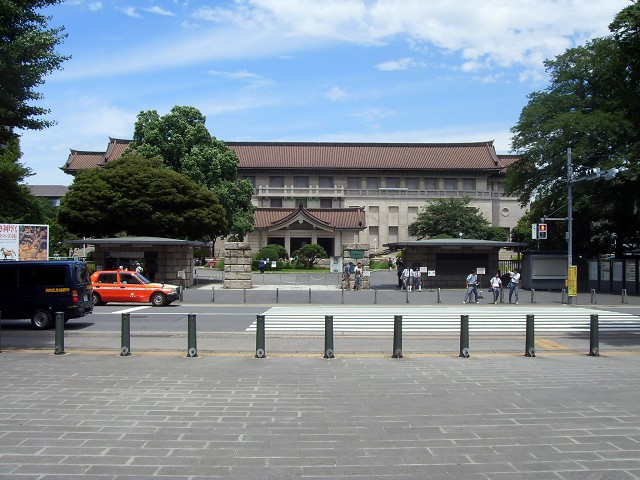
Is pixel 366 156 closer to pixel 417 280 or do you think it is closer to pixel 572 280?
pixel 417 280

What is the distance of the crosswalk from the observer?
18.5m

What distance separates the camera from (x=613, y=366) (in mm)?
11742

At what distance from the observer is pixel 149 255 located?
35406 mm

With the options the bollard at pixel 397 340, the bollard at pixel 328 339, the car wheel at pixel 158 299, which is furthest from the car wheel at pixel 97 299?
the bollard at pixel 397 340

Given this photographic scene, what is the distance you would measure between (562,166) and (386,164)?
42.5 meters

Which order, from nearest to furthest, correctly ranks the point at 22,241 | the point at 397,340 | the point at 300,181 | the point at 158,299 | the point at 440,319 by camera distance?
the point at 397,340 → the point at 440,319 → the point at 158,299 → the point at 22,241 → the point at 300,181

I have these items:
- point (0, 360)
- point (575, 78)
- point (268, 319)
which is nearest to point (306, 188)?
point (575, 78)

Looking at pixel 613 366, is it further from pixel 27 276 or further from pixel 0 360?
pixel 27 276

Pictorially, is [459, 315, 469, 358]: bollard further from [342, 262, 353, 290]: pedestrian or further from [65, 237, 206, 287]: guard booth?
[65, 237, 206, 287]: guard booth

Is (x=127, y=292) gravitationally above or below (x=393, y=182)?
below

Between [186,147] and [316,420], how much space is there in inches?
1685

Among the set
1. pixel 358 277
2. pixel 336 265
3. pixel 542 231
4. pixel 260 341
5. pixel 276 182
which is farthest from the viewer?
pixel 276 182

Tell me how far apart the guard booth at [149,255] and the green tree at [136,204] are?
5.59m

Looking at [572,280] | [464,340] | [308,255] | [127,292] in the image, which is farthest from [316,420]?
[308,255]
